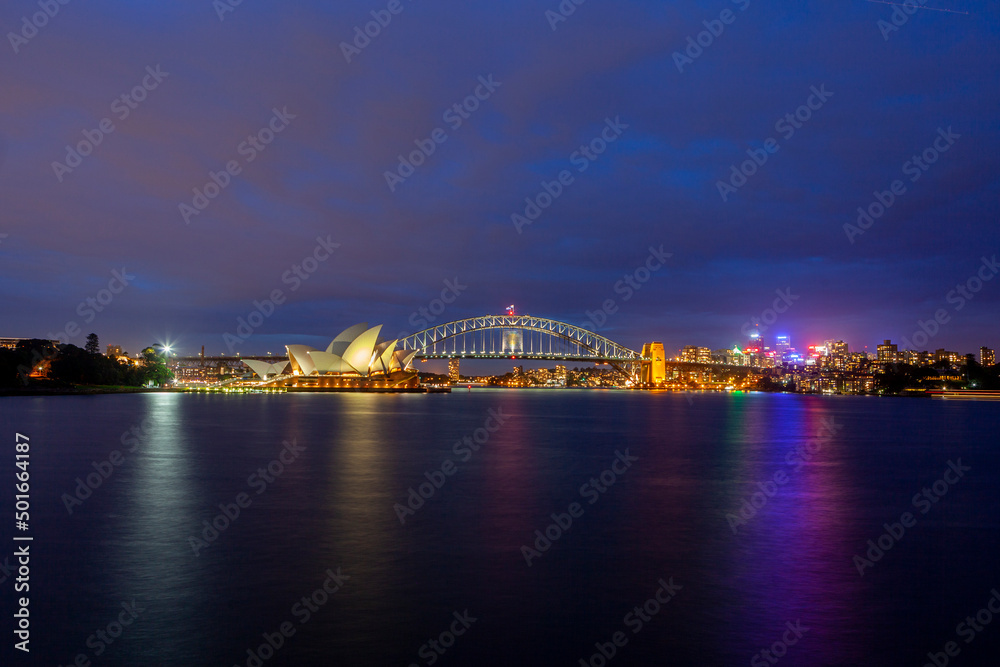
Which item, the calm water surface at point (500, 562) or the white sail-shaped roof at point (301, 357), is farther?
the white sail-shaped roof at point (301, 357)

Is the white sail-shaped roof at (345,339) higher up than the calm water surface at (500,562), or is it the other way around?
the white sail-shaped roof at (345,339)

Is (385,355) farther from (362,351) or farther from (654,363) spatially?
(654,363)

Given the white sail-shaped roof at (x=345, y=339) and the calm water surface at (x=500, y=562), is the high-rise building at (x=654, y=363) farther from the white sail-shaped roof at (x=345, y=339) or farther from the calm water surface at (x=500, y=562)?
the calm water surface at (x=500, y=562)

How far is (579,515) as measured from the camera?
1422 cm

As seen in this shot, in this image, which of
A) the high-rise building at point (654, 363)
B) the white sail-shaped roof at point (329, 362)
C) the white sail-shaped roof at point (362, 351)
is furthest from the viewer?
the high-rise building at point (654, 363)

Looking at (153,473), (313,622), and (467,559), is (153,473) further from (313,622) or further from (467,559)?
(313,622)

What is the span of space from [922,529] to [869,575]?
4.29m

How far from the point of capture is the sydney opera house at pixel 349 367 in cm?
→ 9588

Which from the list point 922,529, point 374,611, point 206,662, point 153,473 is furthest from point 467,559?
point 153,473

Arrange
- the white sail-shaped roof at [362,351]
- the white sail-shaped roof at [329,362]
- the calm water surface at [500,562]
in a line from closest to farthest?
the calm water surface at [500,562], the white sail-shaped roof at [362,351], the white sail-shaped roof at [329,362]

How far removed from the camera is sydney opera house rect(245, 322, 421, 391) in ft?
315

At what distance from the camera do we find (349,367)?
99.4 m

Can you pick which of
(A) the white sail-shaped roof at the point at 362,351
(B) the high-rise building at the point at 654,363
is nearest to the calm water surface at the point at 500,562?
(A) the white sail-shaped roof at the point at 362,351

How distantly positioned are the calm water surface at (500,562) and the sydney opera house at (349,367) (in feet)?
238
